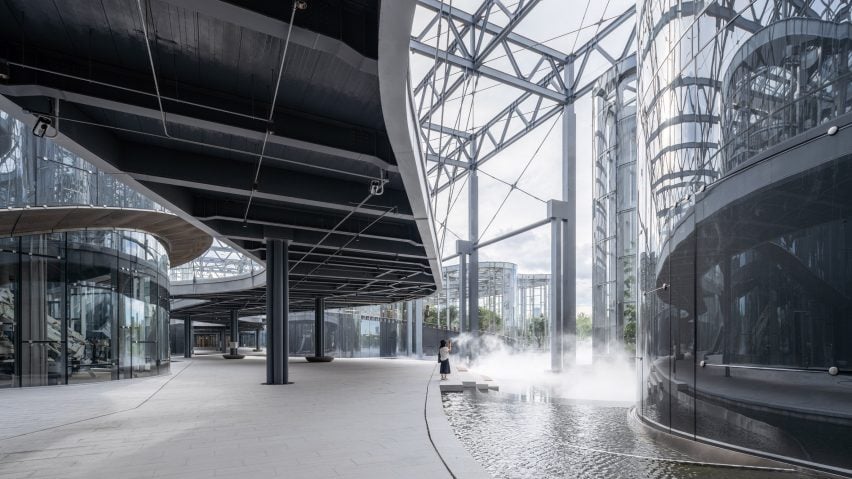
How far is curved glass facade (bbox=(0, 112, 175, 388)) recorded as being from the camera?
15.7 metres

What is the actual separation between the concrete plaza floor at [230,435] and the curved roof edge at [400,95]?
14.3 ft

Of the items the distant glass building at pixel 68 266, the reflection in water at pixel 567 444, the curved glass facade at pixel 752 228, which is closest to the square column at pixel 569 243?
the reflection in water at pixel 567 444

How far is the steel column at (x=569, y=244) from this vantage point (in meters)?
22.0

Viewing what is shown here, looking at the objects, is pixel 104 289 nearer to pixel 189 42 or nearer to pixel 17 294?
pixel 17 294

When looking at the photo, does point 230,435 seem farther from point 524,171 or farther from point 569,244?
point 524,171

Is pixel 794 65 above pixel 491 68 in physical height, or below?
below

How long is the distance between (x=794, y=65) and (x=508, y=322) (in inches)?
1874

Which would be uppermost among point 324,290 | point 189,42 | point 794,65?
point 189,42

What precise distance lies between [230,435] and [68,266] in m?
13.8

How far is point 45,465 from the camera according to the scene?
22.4 feet

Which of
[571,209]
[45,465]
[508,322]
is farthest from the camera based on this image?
[508,322]

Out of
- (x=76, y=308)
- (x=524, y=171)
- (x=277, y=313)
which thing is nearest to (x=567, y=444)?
(x=277, y=313)

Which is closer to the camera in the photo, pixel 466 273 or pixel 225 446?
pixel 225 446

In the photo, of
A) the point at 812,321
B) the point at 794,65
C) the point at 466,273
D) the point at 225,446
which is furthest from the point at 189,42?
the point at 466,273
